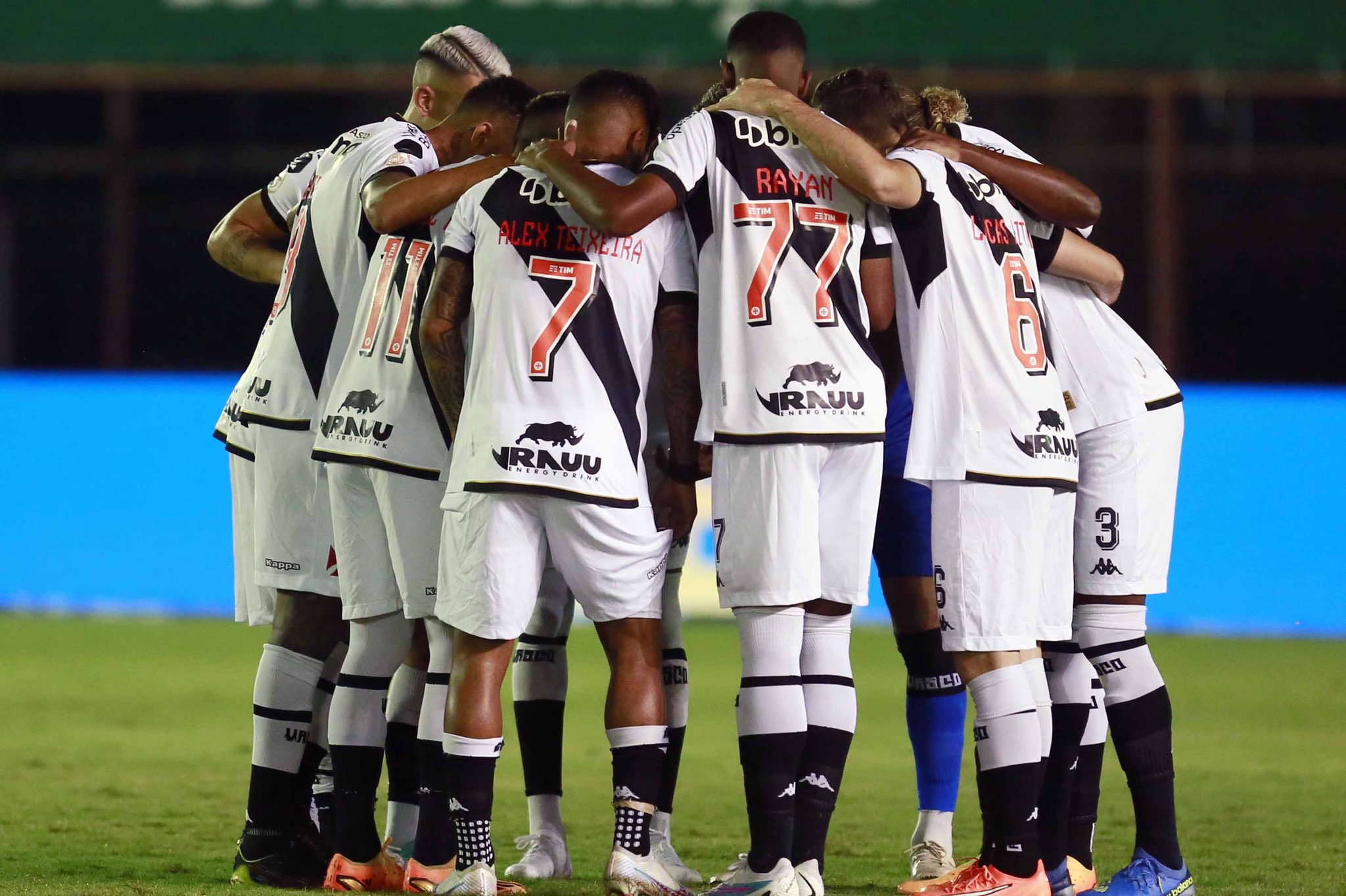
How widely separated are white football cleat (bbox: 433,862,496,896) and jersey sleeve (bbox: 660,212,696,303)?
158 cm

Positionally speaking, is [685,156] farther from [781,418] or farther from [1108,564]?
[1108,564]

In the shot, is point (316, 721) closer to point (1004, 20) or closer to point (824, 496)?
point (824, 496)

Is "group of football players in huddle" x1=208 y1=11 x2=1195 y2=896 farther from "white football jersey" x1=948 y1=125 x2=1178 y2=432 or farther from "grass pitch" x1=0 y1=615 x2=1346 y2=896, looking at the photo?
"grass pitch" x1=0 y1=615 x2=1346 y2=896

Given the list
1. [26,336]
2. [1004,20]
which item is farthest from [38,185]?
[1004,20]

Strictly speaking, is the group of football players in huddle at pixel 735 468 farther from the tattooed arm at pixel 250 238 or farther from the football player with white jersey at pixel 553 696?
the tattooed arm at pixel 250 238

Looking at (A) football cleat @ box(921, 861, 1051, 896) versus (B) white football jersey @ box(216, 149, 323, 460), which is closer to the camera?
(A) football cleat @ box(921, 861, 1051, 896)

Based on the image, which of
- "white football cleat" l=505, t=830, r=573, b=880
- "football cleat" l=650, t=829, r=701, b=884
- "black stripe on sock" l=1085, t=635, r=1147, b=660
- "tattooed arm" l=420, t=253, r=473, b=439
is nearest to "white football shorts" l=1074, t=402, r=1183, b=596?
"black stripe on sock" l=1085, t=635, r=1147, b=660

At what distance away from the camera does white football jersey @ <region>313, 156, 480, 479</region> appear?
4.80 metres

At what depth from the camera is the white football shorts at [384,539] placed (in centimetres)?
477

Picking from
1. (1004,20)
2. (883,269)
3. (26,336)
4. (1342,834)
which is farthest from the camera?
(26,336)

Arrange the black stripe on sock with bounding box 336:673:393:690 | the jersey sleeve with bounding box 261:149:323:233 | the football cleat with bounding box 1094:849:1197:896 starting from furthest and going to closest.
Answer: the jersey sleeve with bounding box 261:149:323:233, the black stripe on sock with bounding box 336:673:393:690, the football cleat with bounding box 1094:849:1197:896

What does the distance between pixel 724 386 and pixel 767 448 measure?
0.20 metres

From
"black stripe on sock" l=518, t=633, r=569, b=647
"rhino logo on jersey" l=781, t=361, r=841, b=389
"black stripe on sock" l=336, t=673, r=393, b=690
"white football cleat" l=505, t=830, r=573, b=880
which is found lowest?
"white football cleat" l=505, t=830, r=573, b=880

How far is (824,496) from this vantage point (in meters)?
4.57
